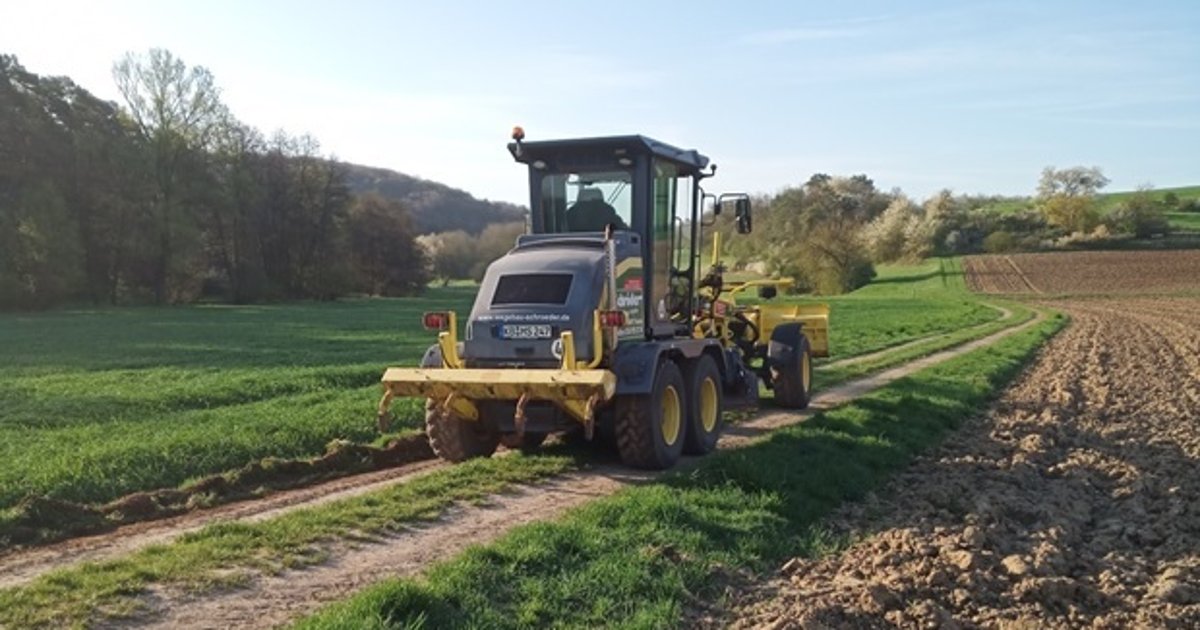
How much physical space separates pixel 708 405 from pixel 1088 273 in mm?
70134

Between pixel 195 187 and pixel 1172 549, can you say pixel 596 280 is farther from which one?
pixel 195 187

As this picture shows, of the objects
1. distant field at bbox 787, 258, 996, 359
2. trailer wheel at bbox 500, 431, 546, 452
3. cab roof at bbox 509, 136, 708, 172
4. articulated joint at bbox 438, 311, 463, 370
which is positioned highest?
cab roof at bbox 509, 136, 708, 172

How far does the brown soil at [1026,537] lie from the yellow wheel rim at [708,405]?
224cm

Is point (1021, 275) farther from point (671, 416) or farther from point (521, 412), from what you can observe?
point (521, 412)

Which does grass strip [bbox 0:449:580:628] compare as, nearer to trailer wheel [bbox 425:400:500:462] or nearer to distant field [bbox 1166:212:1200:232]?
trailer wheel [bbox 425:400:500:462]

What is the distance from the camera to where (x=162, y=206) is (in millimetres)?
60781

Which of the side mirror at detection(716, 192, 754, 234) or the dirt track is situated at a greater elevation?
the side mirror at detection(716, 192, 754, 234)

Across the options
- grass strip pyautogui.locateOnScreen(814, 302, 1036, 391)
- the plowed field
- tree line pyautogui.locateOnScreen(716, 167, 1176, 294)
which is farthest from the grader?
the plowed field

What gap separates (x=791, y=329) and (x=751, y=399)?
2.86m

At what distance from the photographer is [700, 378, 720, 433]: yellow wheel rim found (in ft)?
39.1

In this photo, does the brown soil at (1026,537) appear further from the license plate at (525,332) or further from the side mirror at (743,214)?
the side mirror at (743,214)

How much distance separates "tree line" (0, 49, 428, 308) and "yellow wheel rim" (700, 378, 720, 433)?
164 feet

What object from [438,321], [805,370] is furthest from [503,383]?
[805,370]

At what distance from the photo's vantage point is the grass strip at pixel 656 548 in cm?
612
